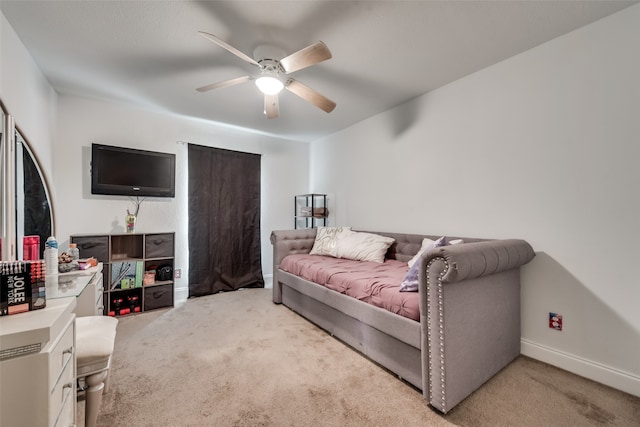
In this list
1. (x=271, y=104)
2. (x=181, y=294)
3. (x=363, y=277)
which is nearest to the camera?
(x=363, y=277)

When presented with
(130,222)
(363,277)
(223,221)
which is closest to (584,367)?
(363,277)

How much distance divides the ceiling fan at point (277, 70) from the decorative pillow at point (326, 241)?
1.53 metres

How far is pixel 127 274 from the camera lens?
2922mm

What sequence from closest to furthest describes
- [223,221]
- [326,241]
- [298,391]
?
[298,391]
[326,241]
[223,221]

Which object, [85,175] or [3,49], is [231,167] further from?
[3,49]

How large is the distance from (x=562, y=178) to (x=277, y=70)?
2246 millimetres

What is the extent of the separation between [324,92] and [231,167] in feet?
5.98

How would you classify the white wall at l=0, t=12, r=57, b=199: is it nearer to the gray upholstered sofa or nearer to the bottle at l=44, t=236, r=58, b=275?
the bottle at l=44, t=236, r=58, b=275

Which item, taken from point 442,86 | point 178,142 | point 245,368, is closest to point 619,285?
point 442,86

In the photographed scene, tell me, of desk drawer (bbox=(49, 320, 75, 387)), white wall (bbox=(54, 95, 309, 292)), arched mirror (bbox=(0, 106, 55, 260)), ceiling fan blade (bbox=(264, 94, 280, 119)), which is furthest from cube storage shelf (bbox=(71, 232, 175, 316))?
desk drawer (bbox=(49, 320, 75, 387))

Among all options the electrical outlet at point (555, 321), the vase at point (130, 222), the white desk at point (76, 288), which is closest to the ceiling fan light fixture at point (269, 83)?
the white desk at point (76, 288)

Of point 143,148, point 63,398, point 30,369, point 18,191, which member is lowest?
point 63,398

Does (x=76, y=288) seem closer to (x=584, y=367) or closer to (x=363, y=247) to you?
(x=363, y=247)

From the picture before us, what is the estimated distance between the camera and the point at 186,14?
175 centimetres
